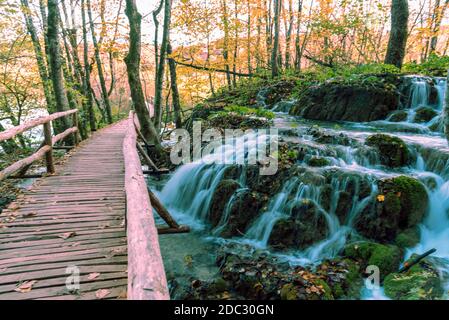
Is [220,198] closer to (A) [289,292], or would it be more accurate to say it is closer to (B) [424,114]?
(A) [289,292]

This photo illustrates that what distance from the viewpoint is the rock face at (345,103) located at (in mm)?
10985

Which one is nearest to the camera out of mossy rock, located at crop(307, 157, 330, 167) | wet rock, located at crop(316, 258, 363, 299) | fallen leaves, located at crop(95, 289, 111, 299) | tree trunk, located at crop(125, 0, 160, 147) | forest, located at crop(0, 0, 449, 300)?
fallen leaves, located at crop(95, 289, 111, 299)

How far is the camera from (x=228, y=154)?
9.18 meters

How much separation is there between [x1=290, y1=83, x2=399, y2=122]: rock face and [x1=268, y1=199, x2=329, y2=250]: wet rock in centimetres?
622

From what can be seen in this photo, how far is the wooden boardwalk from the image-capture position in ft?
10.2

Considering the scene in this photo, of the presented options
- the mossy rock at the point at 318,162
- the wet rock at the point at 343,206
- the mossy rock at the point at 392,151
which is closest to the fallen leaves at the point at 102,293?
the wet rock at the point at 343,206

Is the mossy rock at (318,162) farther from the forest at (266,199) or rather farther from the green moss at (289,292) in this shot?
the green moss at (289,292)

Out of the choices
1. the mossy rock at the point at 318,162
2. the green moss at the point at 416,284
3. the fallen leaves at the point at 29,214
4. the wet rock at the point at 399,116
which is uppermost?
the wet rock at the point at 399,116

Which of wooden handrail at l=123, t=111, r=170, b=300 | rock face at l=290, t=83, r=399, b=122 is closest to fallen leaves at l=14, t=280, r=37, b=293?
wooden handrail at l=123, t=111, r=170, b=300

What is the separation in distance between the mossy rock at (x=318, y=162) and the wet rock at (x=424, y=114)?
490 cm

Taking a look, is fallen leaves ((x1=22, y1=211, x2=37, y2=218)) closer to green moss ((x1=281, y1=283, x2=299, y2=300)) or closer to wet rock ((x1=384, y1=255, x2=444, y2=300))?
green moss ((x1=281, y1=283, x2=299, y2=300))

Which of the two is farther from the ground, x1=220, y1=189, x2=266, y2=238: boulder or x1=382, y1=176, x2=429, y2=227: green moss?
x1=382, y1=176, x2=429, y2=227: green moss

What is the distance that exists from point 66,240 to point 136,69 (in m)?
8.36
